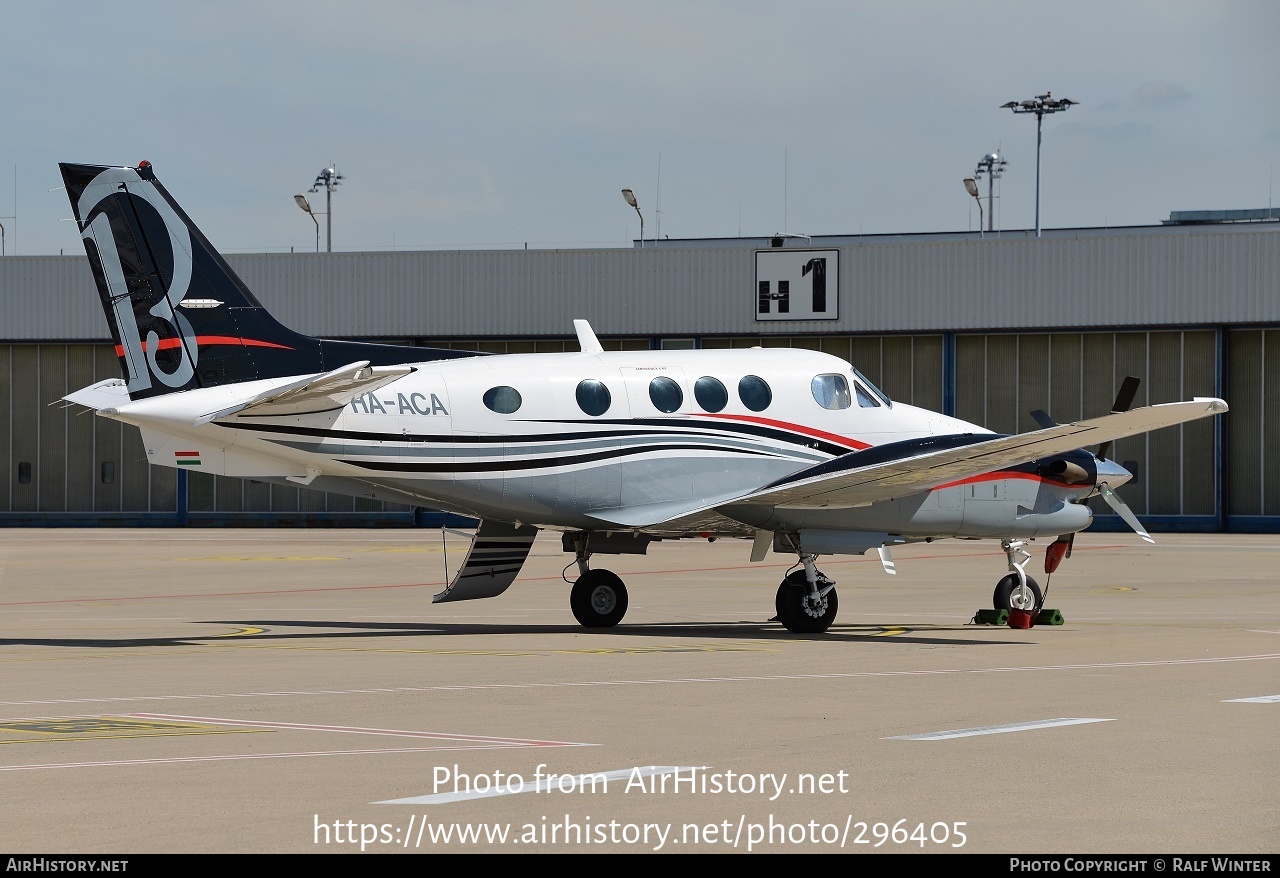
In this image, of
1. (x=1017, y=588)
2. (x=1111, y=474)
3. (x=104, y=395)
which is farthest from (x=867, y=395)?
(x=104, y=395)

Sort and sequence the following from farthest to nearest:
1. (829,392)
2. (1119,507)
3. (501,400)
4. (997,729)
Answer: (1119,507) < (829,392) < (501,400) < (997,729)

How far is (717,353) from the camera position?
21.8 metres

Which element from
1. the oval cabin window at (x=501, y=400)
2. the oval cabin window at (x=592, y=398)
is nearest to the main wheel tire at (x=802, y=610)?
the oval cabin window at (x=592, y=398)

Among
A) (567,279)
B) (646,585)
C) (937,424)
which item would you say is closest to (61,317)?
(567,279)

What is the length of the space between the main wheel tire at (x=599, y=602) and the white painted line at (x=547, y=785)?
11.9 meters

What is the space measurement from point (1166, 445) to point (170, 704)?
45768 mm

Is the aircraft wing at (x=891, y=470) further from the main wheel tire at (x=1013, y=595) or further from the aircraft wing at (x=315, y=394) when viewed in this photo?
the aircraft wing at (x=315, y=394)

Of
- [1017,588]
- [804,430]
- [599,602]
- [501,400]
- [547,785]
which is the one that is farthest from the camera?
[599,602]

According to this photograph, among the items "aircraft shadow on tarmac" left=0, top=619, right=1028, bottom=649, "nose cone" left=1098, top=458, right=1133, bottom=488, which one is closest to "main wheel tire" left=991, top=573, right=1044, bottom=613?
"aircraft shadow on tarmac" left=0, top=619, right=1028, bottom=649

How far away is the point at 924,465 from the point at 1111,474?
3773 mm

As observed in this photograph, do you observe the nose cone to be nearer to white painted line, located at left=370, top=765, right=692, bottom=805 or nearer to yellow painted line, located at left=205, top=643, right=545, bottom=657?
yellow painted line, located at left=205, top=643, right=545, bottom=657

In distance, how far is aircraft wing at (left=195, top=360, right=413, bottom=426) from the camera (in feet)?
62.8

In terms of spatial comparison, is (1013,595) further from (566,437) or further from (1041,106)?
(1041,106)

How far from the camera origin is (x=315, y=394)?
19438 mm
